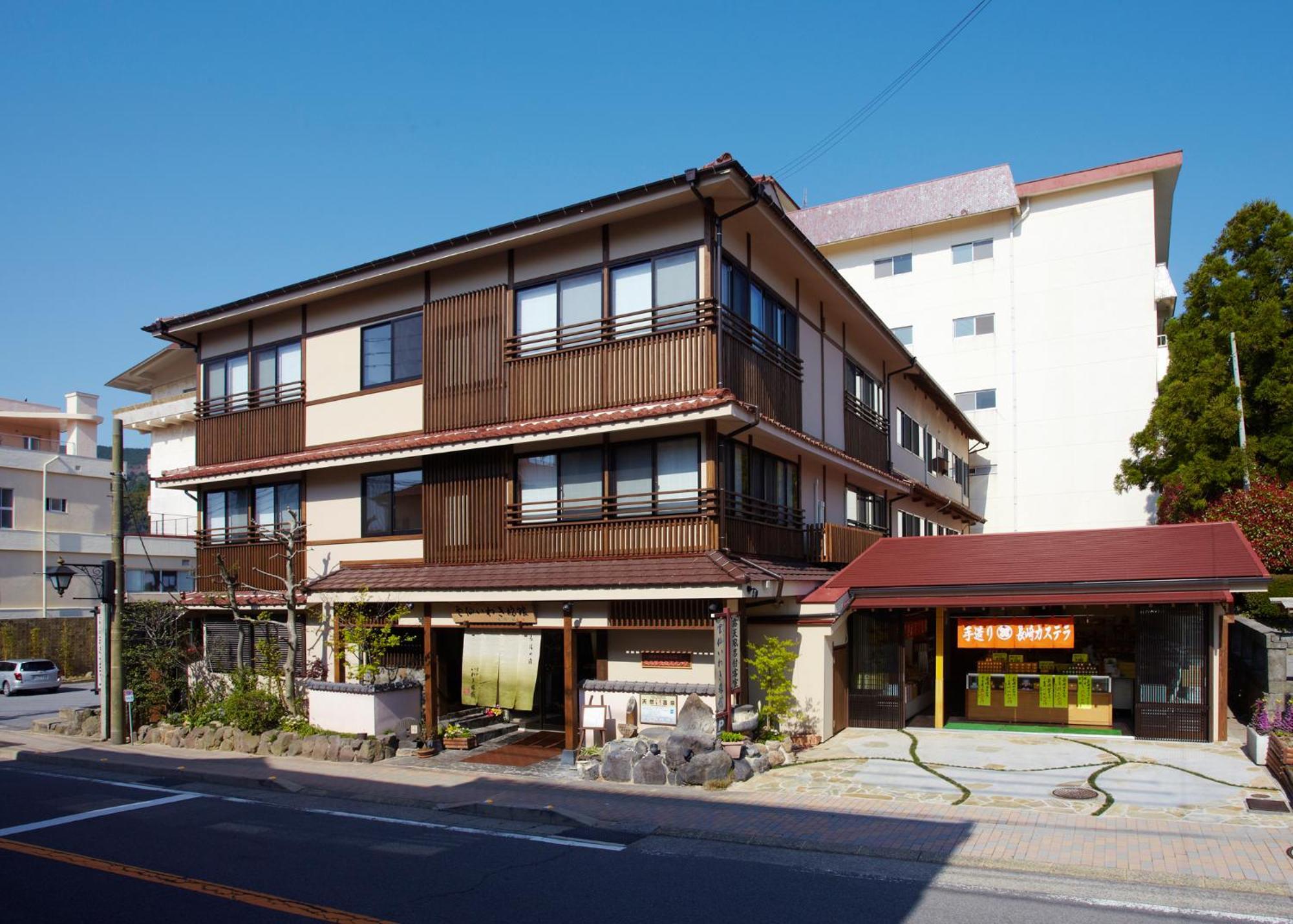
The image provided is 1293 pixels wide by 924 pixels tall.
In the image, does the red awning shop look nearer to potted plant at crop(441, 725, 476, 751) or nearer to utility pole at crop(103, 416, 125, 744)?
potted plant at crop(441, 725, 476, 751)

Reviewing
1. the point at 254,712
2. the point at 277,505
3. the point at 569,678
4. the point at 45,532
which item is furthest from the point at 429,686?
the point at 45,532

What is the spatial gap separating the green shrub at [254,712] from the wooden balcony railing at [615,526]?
19.5 ft

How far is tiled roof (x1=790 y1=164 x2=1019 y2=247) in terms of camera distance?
41188 millimetres

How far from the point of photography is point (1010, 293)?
40750 millimetres

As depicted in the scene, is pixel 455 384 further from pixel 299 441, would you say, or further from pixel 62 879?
pixel 62 879

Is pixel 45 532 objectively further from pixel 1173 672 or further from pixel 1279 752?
pixel 1279 752

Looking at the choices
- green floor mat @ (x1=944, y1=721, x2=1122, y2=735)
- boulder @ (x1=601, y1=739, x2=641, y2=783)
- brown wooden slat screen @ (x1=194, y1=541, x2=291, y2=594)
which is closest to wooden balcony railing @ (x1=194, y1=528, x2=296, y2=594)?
brown wooden slat screen @ (x1=194, y1=541, x2=291, y2=594)

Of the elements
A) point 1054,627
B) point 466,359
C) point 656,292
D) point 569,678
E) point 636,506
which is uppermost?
point 656,292

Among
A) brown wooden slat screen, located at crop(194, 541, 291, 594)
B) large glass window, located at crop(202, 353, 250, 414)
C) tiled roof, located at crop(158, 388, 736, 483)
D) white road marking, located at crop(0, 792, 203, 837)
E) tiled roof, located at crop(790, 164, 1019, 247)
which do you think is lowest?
white road marking, located at crop(0, 792, 203, 837)

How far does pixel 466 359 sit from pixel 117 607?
8.88 metres

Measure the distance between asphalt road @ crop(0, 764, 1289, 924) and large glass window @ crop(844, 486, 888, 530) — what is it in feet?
45.4

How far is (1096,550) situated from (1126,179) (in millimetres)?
26742

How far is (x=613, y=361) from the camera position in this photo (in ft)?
53.6

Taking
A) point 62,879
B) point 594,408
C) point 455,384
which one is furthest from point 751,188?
point 62,879
